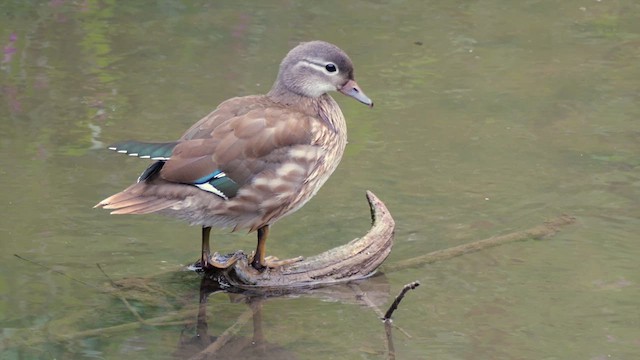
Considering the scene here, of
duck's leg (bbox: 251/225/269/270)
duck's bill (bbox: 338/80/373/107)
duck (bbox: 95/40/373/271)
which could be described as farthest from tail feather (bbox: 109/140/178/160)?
duck's bill (bbox: 338/80/373/107)

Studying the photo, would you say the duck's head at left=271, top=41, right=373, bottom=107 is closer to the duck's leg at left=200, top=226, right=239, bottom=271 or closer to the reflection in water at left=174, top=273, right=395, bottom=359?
the duck's leg at left=200, top=226, right=239, bottom=271

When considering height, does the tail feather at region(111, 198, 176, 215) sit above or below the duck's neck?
below

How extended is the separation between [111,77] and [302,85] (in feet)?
8.56

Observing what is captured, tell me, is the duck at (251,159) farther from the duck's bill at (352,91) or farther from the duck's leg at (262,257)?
the duck's bill at (352,91)

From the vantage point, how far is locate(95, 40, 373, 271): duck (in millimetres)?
5324

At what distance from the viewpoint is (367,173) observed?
6.93 meters

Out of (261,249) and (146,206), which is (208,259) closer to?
(261,249)

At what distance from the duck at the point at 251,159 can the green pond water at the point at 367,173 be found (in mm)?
436

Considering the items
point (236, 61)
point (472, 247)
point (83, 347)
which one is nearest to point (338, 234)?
point (472, 247)

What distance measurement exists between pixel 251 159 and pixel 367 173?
1537 millimetres

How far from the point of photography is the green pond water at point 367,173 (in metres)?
5.31

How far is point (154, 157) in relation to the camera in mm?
5320

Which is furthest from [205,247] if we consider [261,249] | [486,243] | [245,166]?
[486,243]

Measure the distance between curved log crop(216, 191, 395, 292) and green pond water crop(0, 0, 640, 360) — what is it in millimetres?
88
